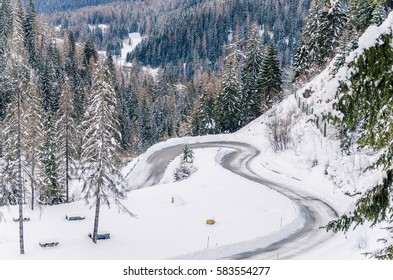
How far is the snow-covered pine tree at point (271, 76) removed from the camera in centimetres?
5909

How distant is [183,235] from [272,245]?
19.0ft

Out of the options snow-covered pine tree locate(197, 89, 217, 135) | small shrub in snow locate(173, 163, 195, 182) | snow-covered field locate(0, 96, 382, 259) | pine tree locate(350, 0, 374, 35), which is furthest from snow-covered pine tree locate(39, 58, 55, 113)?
pine tree locate(350, 0, 374, 35)

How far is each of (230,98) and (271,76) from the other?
275 inches

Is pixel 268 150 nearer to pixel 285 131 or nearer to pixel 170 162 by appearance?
pixel 285 131

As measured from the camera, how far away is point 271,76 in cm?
5900

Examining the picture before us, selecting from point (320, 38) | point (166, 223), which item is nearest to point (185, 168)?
point (166, 223)

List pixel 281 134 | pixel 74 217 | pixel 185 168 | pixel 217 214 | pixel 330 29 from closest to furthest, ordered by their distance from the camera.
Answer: pixel 217 214 → pixel 74 217 → pixel 281 134 → pixel 185 168 → pixel 330 29

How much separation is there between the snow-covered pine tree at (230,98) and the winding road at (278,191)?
7.25m

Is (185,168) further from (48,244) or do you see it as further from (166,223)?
(48,244)

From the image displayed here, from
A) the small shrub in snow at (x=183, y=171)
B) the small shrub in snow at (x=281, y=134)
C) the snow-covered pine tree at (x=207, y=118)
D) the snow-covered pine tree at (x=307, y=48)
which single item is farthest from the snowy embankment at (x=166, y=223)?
the snow-covered pine tree at (x=207, y=118)

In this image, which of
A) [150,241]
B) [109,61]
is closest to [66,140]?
[150,241]

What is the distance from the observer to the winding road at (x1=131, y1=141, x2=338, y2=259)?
77.4 ft

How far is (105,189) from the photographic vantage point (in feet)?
85.1

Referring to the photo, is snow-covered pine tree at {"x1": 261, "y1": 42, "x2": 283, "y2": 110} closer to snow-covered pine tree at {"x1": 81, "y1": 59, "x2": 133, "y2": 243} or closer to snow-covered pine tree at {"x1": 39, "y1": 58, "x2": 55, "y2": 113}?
snow-covered pine tree at {"x1": 81, "y1": 59, "x2": 133, "y2": 243}
